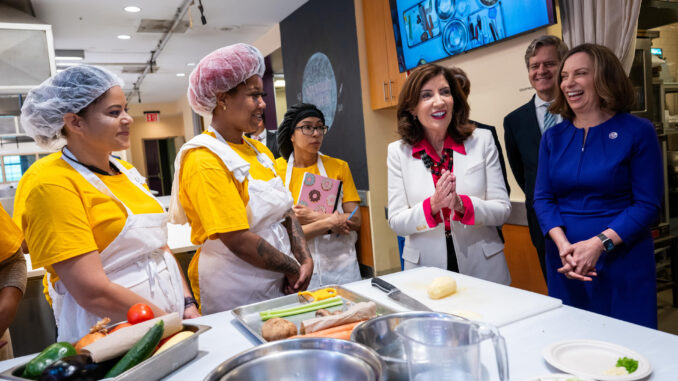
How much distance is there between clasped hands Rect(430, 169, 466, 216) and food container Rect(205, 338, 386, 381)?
3.24 feet

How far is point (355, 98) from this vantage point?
183 inches

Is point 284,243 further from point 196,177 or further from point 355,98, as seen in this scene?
point 355,98

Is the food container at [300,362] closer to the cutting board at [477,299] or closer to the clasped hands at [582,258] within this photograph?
the cutting board at [477,299]

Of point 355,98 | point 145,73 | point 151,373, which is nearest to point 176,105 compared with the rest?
point 145,73

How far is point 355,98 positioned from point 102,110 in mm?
3326

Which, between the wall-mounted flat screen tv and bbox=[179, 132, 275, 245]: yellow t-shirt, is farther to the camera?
the wall-mounted flat screen tv

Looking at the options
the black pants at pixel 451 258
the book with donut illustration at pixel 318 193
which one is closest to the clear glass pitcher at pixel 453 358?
the black pants at pixel 451 258

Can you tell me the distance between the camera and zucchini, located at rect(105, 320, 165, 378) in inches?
35.5

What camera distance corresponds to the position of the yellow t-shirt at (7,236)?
156 cm

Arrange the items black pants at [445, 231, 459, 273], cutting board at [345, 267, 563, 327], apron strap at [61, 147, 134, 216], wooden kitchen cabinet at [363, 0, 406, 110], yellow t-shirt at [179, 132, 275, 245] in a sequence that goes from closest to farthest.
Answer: cutting board at [345, 267, 563, 327]
apron strap at [61, 147, 134, 216]
yellow t-shirt at [179, 132, 275, 245]
black pants at [445, 231, 459, 273]
wooden kitchen cabinet at [363, 0, 406, 110]

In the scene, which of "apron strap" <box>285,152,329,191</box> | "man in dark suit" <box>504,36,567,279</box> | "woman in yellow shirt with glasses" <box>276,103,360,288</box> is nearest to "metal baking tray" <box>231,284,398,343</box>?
"woman in yellow shirt with glasses" <box>276,103,360,288</box>

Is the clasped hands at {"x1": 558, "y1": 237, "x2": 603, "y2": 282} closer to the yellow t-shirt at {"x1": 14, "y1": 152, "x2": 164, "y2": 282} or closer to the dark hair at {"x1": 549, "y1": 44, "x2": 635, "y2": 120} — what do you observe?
the dark hair at {"x1": 549, "y1": 44, "x2": 635, "y2": 120}

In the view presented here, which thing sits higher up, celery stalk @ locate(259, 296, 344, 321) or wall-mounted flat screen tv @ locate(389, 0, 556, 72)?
wall-mounted flat screen tv @ locate(389, 0, 556, 72)

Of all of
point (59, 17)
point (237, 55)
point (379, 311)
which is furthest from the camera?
point (59, 17)
